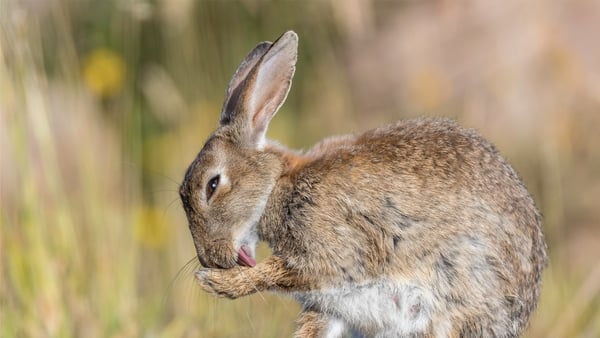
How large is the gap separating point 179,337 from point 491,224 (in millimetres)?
1552

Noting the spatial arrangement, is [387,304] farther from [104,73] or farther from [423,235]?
[104,73]

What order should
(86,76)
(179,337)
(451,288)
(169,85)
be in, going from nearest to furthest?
(451,288) < (179,337) < (169,85) < (86,76)

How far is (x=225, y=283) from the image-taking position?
4.81 metres

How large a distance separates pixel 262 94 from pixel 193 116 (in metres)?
3.12

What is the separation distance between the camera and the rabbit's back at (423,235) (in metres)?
4.70

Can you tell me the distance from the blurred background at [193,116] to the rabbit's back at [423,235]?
829 mm

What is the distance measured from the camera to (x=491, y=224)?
4746mm

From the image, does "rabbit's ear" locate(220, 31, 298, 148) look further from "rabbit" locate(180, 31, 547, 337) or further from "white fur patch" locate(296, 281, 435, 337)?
"white fur patch" locate(296, 281, 435, 337)

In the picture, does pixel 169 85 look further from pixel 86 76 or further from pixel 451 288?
pixel 451 288

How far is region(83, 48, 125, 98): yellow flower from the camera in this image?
816 cm

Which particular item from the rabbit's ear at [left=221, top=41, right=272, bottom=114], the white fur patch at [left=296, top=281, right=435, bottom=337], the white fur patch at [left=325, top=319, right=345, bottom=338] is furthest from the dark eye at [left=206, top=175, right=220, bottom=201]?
the white fur patch at [left=325, top=319, right=345, bottom=338]

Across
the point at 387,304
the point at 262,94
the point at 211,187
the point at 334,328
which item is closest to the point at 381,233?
the point at 387,304

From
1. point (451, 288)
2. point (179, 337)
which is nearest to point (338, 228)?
point (451, 288)

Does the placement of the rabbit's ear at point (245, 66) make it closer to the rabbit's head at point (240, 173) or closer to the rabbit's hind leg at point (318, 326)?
the rabbit's head at point (240, 173)
